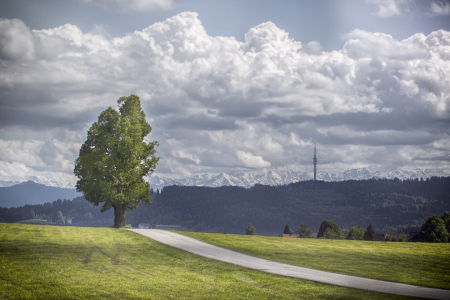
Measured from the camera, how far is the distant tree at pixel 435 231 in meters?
84.2

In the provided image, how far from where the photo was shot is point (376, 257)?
27.3 m

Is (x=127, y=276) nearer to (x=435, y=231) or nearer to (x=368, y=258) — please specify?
(x=368, y=258)

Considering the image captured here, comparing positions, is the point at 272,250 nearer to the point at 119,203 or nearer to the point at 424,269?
the point at 424,269

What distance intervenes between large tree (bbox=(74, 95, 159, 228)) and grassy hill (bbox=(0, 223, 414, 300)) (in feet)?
51.6

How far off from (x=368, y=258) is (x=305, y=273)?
26.5 ft

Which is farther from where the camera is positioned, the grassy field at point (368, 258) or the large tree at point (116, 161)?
the large tree at point (116, 161)

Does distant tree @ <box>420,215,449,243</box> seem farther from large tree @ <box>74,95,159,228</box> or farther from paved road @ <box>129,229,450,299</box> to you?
paved road @ <box>129,229,450,299</box>

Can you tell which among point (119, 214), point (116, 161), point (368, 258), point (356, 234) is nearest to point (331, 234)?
point (356, 234)

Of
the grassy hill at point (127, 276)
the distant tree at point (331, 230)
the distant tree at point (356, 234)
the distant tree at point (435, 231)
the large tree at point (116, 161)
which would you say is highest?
the large tree at point (116, 161)

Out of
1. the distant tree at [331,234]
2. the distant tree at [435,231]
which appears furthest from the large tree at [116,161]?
the distant tree at [331,234]

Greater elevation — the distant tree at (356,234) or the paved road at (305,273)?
the paved road at (305,273)

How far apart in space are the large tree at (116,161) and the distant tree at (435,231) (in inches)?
2685

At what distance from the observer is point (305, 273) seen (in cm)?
2097

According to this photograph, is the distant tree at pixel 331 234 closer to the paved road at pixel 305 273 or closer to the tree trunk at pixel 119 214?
the tree trunk at pixel 119 214
